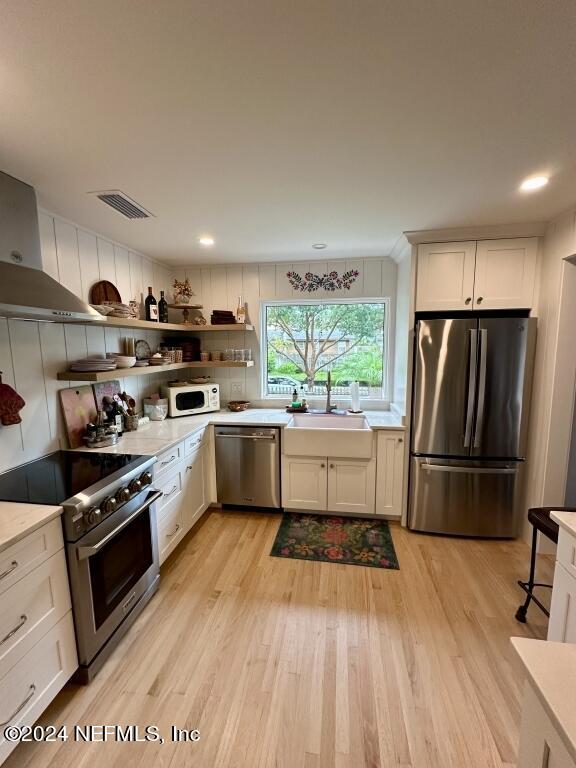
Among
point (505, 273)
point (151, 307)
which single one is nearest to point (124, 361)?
point (151, 307)

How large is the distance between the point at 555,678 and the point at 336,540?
1951 millimetres

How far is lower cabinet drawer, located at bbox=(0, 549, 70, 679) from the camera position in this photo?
1181mm

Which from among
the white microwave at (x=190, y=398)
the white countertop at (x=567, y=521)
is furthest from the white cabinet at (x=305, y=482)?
the white countertop at (x=567, y=521)

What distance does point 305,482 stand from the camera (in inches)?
116

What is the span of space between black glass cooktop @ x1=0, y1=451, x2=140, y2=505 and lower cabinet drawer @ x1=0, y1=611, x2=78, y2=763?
0.54 meters

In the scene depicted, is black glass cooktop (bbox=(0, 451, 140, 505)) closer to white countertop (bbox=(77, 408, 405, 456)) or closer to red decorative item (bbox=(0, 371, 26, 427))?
white countertop (bbox=(77, 408, 405, 456))

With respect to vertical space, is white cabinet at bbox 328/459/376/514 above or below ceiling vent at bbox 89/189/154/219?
below

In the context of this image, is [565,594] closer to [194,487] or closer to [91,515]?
[91,515]

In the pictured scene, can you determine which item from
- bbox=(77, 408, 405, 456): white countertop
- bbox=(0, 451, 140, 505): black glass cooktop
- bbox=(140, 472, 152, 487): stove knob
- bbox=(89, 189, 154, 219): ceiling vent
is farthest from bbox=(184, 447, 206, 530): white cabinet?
bbox=(89, 189, 154, 219): ceiling vent

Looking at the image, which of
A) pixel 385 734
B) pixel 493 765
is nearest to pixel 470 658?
pixel 493 765

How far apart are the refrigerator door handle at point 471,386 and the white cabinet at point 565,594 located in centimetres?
121

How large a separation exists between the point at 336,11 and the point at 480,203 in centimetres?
158

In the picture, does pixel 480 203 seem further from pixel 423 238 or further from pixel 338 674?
pixel 338 674

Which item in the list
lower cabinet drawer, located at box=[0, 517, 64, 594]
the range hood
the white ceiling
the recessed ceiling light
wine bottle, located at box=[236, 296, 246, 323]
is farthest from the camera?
wine bottle, located at box=[236, 296, 246, 323]
